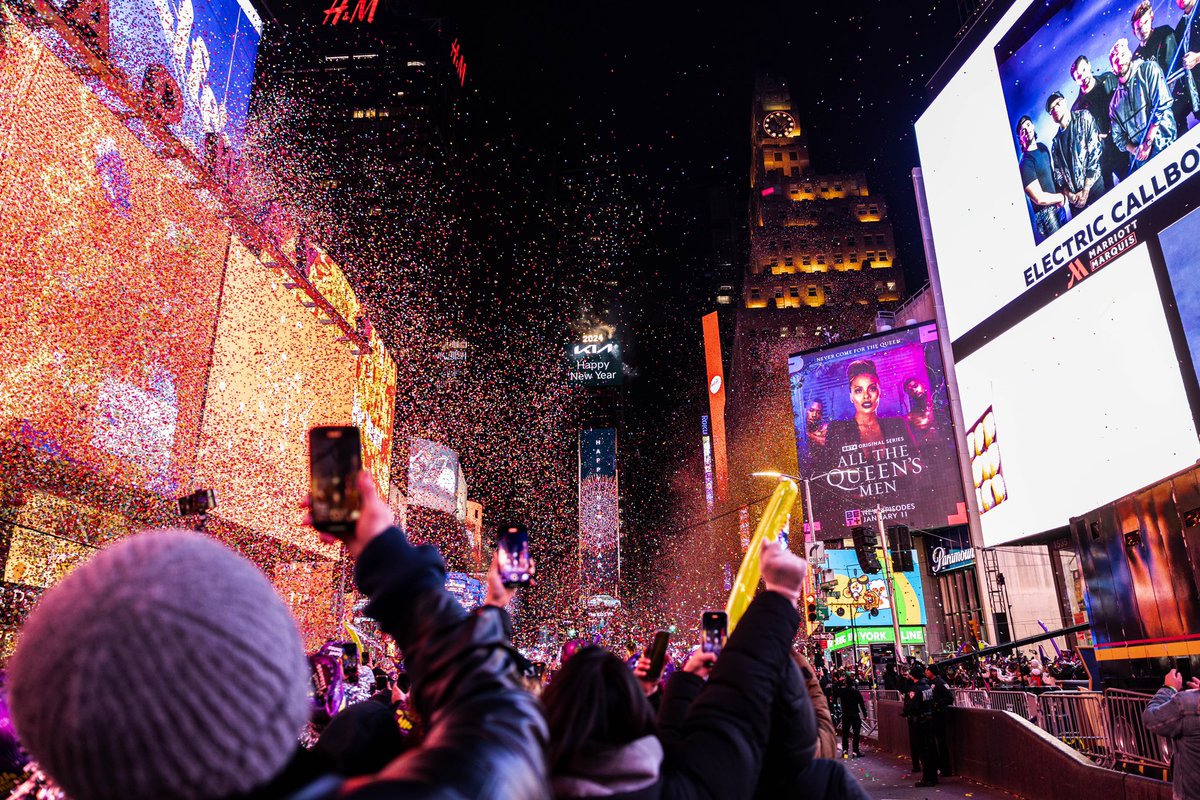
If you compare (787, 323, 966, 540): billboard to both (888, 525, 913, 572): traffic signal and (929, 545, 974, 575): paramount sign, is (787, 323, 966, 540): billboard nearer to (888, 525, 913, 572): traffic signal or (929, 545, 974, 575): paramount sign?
(929, 545, 974, 575): paramount sign

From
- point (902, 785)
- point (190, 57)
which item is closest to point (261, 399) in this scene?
point (190, 57)

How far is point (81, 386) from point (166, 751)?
14.6m

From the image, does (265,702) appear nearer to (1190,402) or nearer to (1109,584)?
(1109,584)

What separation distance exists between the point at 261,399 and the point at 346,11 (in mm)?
26977

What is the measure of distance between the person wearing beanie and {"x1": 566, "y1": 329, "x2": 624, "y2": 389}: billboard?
4545 centimetres

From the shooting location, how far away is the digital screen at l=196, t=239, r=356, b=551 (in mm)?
17547

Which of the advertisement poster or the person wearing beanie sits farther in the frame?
the advertisement poster

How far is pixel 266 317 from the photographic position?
20.7 meters

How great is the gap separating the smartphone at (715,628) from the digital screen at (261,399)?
1603 centimetres

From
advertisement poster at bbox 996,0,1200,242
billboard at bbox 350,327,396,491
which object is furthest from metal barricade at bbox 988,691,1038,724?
billboard at bbox 350,327,396,491

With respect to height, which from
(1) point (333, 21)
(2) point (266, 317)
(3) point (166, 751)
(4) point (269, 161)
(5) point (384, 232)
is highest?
(1) point (333, 21)

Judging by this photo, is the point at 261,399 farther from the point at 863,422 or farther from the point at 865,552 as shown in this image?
the point at 863,422

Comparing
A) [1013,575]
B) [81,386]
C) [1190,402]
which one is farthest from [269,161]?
[1013,575]

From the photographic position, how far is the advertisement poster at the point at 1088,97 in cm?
1495
